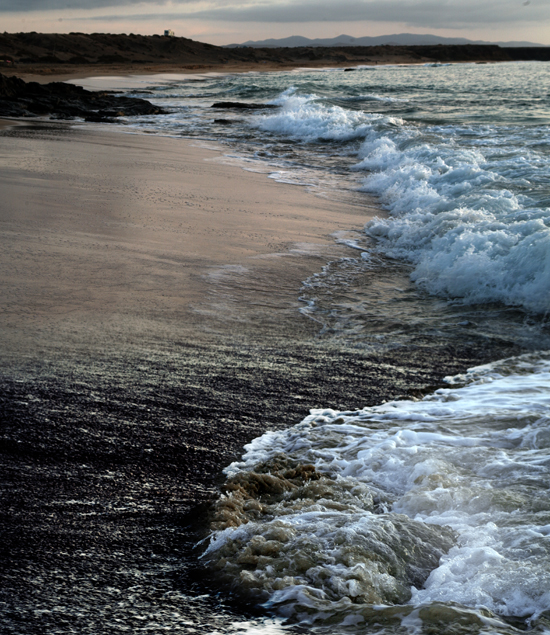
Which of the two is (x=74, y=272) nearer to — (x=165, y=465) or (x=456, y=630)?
(x=165, y=465)

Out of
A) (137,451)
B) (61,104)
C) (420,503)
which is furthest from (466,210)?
(61,104)

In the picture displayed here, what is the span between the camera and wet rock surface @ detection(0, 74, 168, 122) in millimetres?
22281

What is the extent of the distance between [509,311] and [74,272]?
396cm

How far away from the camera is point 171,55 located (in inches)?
3740

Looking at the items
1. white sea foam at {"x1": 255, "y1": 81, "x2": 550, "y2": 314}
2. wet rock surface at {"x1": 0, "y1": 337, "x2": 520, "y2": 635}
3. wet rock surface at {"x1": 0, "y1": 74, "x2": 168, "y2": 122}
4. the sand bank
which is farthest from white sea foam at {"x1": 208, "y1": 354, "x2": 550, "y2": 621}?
wet rock surface at {"x1": 0, "y1": 74, "x2": 168, "y2": 122}

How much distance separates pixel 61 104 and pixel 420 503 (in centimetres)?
2619

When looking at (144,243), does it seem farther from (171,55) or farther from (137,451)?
(171,55)

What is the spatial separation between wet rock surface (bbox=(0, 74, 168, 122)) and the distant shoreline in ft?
88.2

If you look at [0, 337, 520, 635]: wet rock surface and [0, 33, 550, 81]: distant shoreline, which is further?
[0, 33, 550, 81]: distant shoreline

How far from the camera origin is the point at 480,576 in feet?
6.95

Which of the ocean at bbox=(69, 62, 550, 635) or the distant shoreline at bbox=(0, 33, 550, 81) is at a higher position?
the distant shoreline at bbox=(0, 33, 550, 81)

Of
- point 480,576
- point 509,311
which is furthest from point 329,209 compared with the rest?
point 480,576

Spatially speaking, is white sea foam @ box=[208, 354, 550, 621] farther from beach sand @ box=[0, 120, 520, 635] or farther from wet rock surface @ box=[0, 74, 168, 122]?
wet rock surface @ box=[0, 74, 168, 122]

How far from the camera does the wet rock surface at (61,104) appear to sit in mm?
22281
